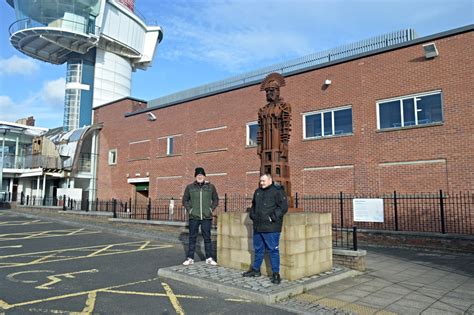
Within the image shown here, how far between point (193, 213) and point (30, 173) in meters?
27.3

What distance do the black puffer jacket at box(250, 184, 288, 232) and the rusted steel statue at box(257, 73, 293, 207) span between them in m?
1.18

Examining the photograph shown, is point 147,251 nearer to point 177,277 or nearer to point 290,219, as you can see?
point 177,277

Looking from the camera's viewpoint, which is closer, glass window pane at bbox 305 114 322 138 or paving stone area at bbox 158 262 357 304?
paving stone area at bbox 158 262 357 304

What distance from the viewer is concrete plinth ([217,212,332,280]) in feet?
20.6

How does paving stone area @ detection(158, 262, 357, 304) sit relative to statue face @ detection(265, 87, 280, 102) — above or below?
below

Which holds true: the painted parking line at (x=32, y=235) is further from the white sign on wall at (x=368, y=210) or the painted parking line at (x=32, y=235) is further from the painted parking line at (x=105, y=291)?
the white sign on wall at (x=368, y=210)

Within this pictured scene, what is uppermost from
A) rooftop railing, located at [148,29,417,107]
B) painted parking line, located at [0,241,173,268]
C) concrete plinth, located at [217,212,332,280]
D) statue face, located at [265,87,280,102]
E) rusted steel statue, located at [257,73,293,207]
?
rooftop railing, located at [148,29,417,107]

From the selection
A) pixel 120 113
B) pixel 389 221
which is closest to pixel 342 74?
pixel 389 221

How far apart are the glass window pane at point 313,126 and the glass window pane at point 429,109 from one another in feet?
13.7

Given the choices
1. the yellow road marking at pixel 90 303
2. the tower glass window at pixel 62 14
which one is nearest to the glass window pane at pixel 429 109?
the yellow road marking at pixel 90 303

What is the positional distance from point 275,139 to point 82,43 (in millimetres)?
34541

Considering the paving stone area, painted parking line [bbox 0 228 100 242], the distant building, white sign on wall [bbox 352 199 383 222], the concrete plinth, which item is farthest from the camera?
the distant building

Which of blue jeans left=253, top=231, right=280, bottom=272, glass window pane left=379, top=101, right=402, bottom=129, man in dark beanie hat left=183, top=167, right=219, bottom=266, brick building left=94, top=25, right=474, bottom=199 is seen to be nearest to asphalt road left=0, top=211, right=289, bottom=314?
blue jeans left=253, top=231, right=280, bottom=272

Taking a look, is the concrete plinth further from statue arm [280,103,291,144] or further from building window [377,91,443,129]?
building window [377,91,443,129]
